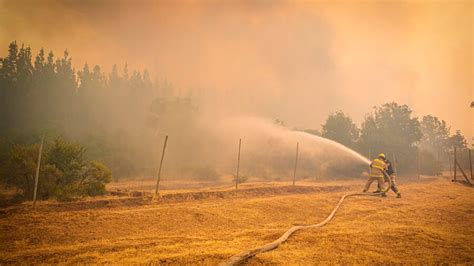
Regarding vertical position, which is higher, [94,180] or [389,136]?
[389,136]

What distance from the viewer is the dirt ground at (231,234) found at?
6.89 m

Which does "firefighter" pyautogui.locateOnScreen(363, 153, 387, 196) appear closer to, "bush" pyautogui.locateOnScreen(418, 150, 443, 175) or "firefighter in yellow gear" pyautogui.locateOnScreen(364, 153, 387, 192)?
"firefighter in yellow gear" pyautogui.locateOnScreen(364, 153, 387, 192)

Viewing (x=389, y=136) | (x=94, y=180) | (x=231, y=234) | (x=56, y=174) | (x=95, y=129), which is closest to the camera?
(x=231, y=234)

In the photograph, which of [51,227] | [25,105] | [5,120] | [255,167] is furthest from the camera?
[25,105]

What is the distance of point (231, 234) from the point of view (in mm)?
9320

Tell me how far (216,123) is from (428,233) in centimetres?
6892

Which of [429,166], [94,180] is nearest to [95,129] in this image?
[94,180]

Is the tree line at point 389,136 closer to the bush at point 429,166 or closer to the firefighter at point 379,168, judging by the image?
the bush at point 429,166

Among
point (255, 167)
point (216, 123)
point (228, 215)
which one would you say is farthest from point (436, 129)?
point (228, 215)

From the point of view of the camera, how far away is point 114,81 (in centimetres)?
10912

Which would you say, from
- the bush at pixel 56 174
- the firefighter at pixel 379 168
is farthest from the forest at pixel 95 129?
the firefighter at pixel 379 168

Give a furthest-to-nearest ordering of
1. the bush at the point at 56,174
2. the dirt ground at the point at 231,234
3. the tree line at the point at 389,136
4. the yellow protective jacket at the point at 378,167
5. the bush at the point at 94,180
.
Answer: the tree line at the point at 389,136
the bush at the point at 94,180
the yellow protective jacket at the point at 378,167
the bush at the point at 56,174
the dirt ground at the point at 231,234

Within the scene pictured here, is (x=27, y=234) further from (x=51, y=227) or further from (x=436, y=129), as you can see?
(x=436, y=129)

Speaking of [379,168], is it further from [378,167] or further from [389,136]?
[389,136]
